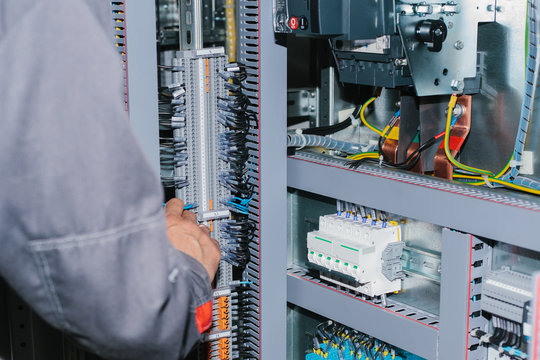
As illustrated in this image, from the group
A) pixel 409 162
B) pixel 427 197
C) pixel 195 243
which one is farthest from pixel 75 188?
pixel 409 162

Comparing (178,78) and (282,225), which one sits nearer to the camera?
(178,78)

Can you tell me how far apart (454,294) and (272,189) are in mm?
604

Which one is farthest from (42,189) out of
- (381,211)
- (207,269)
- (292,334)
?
(292,334)

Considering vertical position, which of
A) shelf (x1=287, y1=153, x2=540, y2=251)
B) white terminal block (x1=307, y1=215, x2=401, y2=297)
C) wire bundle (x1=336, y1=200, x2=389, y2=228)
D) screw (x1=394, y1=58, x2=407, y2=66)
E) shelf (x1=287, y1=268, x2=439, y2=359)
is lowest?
shelf (x1=287, y1=268, x2=439, y2=359)

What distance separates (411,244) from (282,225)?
38 centimetres

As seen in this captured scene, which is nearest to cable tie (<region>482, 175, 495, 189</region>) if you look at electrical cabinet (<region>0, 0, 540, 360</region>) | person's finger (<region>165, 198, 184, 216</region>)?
electrical cabinet (<region>0, 0, 540, 360</region>)

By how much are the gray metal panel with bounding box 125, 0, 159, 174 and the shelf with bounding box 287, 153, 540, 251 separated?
1.56 ft

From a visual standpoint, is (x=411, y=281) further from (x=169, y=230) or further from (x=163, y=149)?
(x=169, y=230)

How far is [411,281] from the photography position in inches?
72.4

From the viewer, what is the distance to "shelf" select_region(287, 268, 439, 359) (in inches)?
66.2

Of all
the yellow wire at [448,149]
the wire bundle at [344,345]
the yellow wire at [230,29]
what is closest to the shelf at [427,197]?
the yellow wire at [448,149]

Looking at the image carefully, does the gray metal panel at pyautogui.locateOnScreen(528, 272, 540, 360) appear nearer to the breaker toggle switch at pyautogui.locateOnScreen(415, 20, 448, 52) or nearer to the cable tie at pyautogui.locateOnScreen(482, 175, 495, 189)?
the cable tie at pyautogui.locateOnScreen(482, 175, 495, 189)

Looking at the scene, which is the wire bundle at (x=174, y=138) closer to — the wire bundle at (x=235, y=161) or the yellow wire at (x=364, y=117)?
the wire bundle at (x=235, y=161)

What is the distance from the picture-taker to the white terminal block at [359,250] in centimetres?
179
